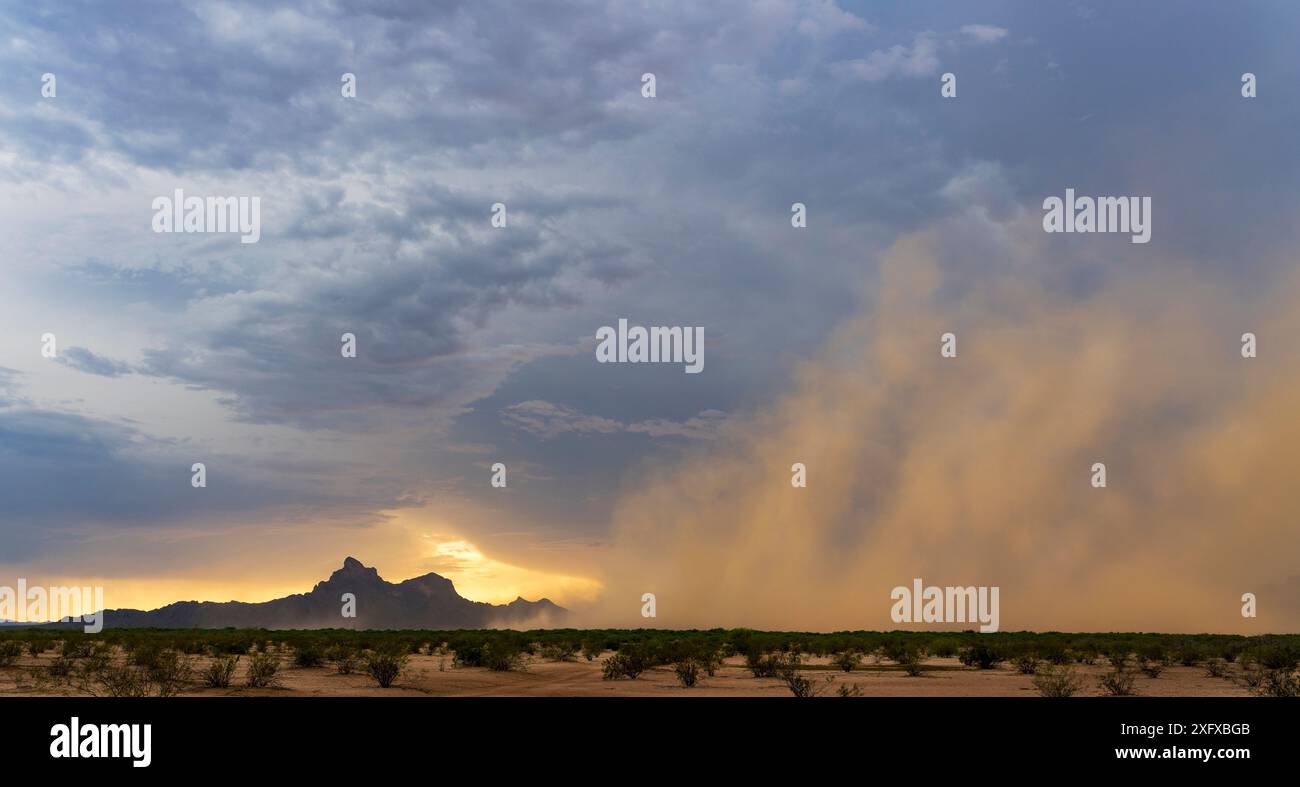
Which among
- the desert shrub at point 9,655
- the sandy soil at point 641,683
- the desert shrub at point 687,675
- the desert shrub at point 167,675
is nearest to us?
the desert shrub at point 167,675

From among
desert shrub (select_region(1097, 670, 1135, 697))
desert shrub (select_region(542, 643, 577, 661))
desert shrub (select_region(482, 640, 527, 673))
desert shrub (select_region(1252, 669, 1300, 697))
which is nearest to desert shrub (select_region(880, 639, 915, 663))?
desert shrub (select_region(1097, 670, 1135, 697))

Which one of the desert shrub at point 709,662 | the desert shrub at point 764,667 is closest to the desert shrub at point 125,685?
the desert shrub at point 709,662

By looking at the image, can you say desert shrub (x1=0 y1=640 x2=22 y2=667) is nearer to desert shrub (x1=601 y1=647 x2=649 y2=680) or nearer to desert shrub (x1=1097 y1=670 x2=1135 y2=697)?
desert shrub (x1=601 y1=647 x2=649 y2=680)

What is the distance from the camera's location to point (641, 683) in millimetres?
32094

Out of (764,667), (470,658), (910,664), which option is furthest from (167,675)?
(910,664)

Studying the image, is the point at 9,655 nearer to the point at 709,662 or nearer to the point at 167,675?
the point at 167,675

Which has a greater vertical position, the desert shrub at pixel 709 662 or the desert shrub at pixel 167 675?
the desert shrub at pixel 167 675

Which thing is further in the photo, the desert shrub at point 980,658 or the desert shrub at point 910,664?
the desert shrub at point 980,658

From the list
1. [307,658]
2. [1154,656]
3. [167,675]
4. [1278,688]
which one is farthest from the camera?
[1154,656]

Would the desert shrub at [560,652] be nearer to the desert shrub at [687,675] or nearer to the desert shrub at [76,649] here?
the desert shrub at [687,675]

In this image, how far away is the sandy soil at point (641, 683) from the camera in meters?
27.8
